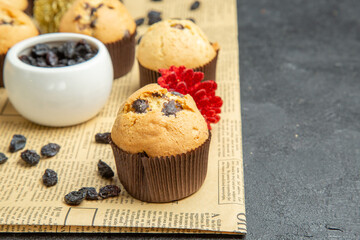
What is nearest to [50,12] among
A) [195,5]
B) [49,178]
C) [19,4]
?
[19,4]

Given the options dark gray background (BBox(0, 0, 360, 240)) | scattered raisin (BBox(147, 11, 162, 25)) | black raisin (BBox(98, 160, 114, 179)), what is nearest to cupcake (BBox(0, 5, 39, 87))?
scattered raisin (BBox(147, 11, 162, 25))

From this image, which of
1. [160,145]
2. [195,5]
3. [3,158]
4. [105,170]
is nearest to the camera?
[160,145]

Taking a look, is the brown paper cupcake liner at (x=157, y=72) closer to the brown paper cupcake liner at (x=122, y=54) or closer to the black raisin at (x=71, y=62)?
the brown paper cupcake liner at (x=122, y=54)

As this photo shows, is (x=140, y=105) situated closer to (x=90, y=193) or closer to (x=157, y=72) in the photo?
(x=90, y=193)

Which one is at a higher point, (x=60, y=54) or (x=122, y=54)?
(x=60, y=54)

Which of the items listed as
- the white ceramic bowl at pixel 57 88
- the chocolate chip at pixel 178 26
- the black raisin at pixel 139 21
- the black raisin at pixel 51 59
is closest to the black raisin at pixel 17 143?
the white ceramic bowl at pixel 57 88

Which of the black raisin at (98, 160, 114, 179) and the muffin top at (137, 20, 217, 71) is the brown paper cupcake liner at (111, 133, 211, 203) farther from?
the muffin top at (137, 20, 217, 71)
